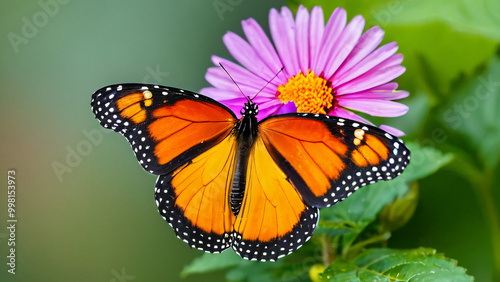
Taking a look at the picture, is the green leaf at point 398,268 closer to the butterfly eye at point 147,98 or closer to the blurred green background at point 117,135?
the blurred green background at point 117,135

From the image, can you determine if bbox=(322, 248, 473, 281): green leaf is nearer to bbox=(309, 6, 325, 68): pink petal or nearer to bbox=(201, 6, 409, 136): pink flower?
bbox=(201, 6, 409, 136): pink flower

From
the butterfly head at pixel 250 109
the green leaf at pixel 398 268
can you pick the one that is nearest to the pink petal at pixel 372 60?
the butterfly head at pixel 250 109

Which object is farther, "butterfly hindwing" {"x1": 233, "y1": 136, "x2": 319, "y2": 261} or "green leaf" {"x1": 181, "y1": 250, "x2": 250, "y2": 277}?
"green leaf" {"x1": 181, "y1": 250, "x2": 250, "y2": 277}

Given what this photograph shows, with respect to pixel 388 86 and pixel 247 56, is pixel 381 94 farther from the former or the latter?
pixel 247 56

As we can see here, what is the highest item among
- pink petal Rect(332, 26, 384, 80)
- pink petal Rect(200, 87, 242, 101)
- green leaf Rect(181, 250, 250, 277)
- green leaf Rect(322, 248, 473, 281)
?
pink petal Rect(200, 87, 242, 101)

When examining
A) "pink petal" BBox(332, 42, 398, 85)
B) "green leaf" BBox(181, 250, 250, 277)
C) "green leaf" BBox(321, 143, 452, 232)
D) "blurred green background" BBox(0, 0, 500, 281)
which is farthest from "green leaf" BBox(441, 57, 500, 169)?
"green leaf" BBox(181, 250, 250, 277)

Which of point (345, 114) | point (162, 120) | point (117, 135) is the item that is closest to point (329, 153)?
point (345, 114)

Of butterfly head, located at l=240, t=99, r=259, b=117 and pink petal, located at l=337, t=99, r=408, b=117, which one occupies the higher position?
butterfly head, located at l=240, t=99, r=259, b=117
